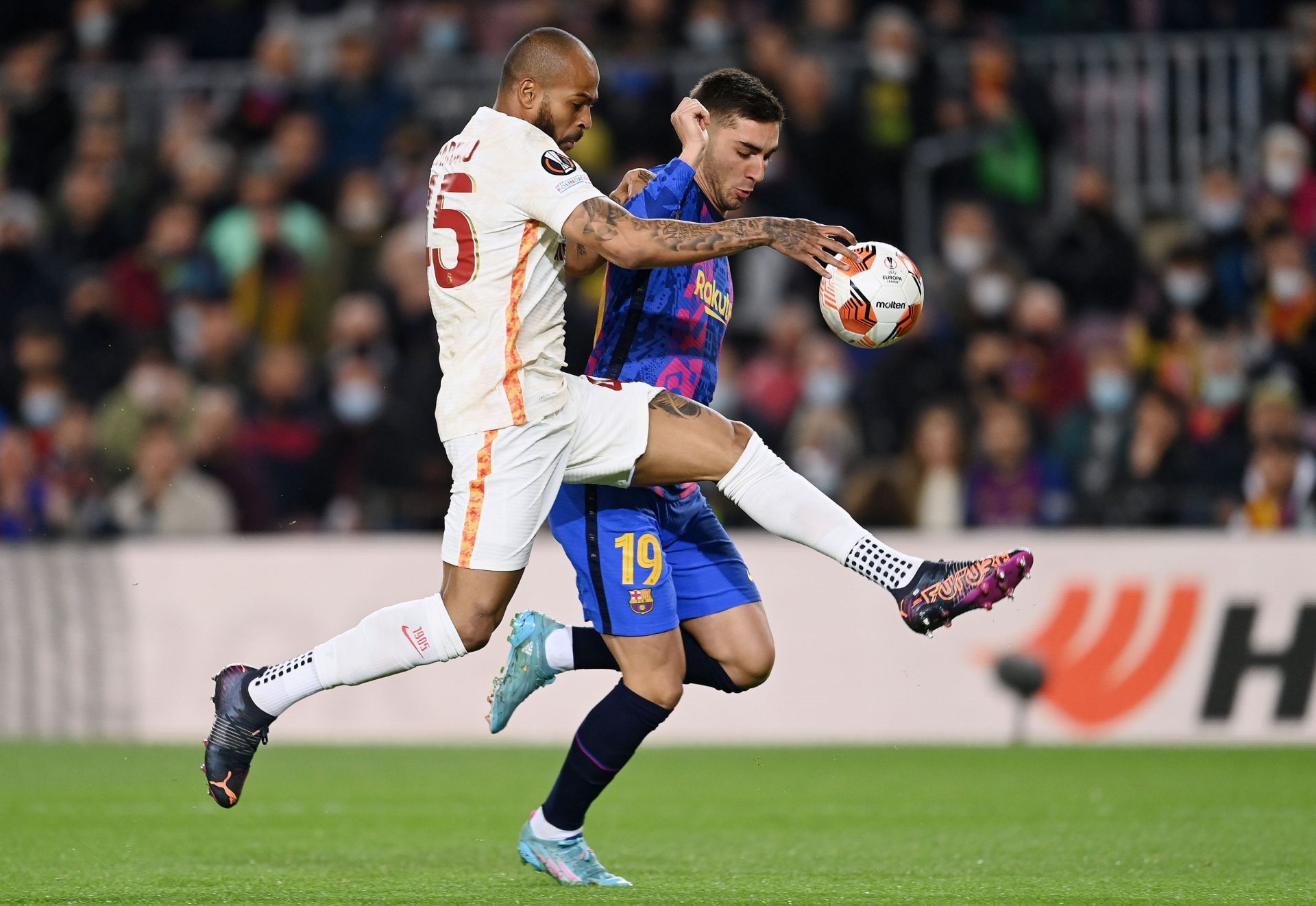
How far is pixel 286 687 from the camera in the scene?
6.00 m

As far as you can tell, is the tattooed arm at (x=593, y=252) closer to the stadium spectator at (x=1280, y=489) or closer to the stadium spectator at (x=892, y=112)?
the stadium spectator at (x=1280, y=489)

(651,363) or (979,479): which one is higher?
(651,363)

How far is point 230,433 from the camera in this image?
1284 cm

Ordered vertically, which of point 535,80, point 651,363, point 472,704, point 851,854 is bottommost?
point 472,704

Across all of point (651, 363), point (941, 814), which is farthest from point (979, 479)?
point (651, 363)

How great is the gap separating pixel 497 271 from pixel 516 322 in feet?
0.53

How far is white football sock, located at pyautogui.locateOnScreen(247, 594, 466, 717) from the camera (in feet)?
19.1

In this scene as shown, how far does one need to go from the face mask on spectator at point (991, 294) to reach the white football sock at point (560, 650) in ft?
23.0

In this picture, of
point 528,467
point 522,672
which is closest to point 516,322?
point 528,467

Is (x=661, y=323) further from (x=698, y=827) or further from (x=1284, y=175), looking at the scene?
(x=1284, y=175)

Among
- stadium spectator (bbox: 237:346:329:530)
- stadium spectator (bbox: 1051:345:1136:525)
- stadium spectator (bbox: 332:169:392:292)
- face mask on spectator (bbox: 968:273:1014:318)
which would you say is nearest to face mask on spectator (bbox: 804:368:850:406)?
face mask on spectator (bbox: 968:273:1014:318)

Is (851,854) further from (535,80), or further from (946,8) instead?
(946,8)

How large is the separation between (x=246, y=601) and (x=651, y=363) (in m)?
6.46

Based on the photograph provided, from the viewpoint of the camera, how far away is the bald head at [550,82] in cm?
595
